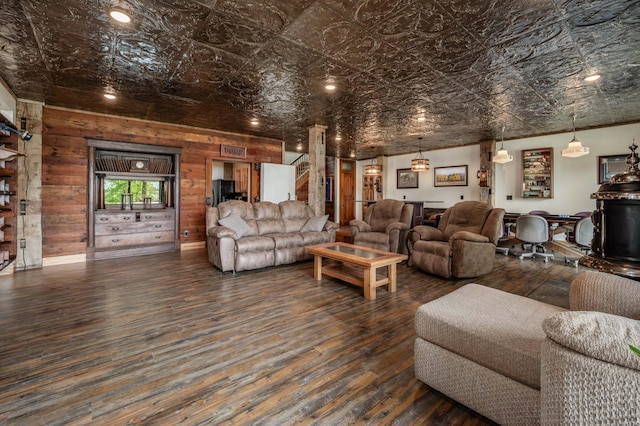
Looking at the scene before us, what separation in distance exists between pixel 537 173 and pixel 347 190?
240 inches

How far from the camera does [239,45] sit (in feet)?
9.54

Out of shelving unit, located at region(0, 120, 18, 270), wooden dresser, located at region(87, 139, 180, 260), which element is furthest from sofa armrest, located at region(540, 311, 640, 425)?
wooden dresser, located at region(87, 139, 180, 260)

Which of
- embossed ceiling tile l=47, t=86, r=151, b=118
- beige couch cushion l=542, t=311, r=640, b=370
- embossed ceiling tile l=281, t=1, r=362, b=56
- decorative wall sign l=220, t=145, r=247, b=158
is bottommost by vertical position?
beige couch cushion l=542, t=311, r=640, b=370

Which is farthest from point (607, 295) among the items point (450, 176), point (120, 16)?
point (450, 176)

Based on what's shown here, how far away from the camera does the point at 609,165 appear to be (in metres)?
6.02

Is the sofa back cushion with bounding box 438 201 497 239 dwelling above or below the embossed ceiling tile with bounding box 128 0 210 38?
below

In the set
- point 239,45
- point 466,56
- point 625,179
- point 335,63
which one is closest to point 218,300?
point 239,45

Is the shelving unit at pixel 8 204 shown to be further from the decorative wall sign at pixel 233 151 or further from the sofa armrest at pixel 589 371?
the sofa armrest at pixel 589 371

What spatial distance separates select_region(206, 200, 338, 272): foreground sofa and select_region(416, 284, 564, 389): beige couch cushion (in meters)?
3.10

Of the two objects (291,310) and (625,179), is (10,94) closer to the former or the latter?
(291,310)

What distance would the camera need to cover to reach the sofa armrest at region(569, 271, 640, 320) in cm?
132

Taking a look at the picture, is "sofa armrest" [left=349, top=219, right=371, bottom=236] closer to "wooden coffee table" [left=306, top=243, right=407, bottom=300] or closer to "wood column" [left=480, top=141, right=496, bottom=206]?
"wooden coffee table" [left=306, top=243, right=407, bottom=300]

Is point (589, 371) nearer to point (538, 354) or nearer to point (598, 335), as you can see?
point (598, 335)

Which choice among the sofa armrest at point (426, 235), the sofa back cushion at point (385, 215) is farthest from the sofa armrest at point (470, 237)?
the sofa back cushion at point (385, 215)
